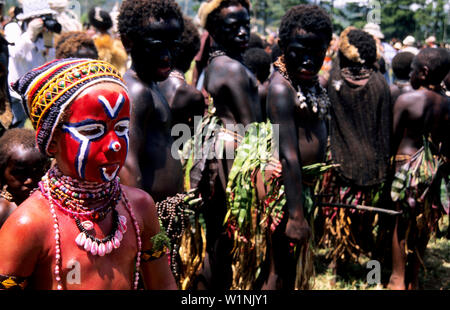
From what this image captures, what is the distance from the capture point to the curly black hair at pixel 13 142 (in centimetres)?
295

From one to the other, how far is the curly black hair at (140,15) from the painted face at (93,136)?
126 centimetres

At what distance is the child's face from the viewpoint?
2941mm

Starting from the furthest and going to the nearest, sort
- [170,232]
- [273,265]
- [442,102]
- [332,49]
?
[332,49], [442,102], [273,265], [170,232]

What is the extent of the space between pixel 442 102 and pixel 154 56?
3124mm

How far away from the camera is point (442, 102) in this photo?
5.11 meters

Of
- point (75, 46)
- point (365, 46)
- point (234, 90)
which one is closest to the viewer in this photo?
point (234, 90)

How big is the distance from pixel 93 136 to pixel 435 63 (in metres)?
4.03

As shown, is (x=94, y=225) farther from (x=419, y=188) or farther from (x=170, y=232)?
(x=419, y=188)

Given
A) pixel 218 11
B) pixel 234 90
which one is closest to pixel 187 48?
pixel 218 11

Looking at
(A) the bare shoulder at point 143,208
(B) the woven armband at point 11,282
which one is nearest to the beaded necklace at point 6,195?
(A) the bare shoulder at point 143,208

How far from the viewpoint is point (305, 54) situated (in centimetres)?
374

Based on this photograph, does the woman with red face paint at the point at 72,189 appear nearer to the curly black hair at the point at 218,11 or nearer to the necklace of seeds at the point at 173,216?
the necklace of seeds at the point at 173,216

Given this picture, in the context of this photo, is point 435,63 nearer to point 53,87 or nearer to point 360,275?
point 360,275
